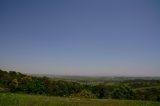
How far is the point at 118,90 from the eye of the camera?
7394 cm

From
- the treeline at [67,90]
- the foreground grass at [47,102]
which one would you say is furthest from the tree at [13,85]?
the foreground grass at [47,102]

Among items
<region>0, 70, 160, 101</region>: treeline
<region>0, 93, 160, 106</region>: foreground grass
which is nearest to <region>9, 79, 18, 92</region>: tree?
<region>0, 70, 160, 101</region>: treeline

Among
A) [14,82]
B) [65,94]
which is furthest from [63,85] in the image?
[14,82]

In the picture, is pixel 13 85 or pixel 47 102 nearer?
pixel 47 102

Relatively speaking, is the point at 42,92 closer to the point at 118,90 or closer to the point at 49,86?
the point at 49,86

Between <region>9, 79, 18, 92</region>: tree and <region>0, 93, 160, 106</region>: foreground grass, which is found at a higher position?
<region>9, 79, 18, 92</region>: tree

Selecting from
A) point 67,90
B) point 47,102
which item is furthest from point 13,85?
point 47,102

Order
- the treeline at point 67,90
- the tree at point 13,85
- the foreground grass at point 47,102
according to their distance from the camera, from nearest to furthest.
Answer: the foreground grass at point 47,102 < the treeline at point 67,90 < the tree at point 13,85

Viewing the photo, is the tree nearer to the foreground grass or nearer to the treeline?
the treeline

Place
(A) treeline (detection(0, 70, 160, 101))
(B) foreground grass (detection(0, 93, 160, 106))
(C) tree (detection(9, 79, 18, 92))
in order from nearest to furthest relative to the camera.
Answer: (B) foreground grass (detection(0, 93, 160, 106))
(A) treeline (detection(0, 70, 160, 101))
(C) tree (detection(9, 79, 18, 92))

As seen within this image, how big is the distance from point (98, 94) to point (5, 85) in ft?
96.5

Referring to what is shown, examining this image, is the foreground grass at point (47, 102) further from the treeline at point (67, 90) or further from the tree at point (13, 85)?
the tree at point (13, 85)

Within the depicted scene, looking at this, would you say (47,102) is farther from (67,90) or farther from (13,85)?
(13,85)

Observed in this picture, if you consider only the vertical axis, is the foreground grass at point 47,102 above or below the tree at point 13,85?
below
